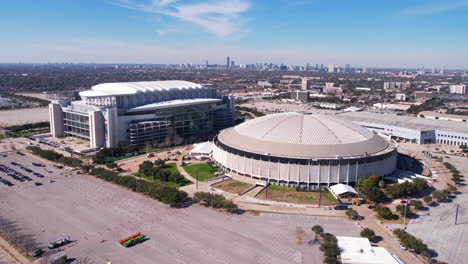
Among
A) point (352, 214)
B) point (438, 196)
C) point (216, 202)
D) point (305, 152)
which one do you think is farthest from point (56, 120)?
point (438, 196)

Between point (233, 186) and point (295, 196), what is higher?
point (233, 186)

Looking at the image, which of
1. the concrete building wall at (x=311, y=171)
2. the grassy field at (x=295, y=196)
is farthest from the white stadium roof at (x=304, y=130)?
the grassy field at (x=295, y=196)

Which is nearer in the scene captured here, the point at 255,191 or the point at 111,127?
the point at 255,191

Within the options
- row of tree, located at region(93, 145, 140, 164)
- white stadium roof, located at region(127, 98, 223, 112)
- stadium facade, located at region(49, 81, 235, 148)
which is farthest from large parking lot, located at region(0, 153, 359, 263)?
white stadium roof, located at region(127, 98, 223, 112)

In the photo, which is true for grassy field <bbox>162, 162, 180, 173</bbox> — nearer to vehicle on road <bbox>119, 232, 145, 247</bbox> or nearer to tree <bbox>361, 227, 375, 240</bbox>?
vehicle on road <bbox>119, 232, 145, 247</bbox>

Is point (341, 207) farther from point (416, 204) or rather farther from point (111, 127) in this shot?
point (111, 127)

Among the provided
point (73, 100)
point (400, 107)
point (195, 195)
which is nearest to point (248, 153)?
point (195, 195)

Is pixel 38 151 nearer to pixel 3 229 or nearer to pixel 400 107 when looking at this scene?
pixel 3 229
